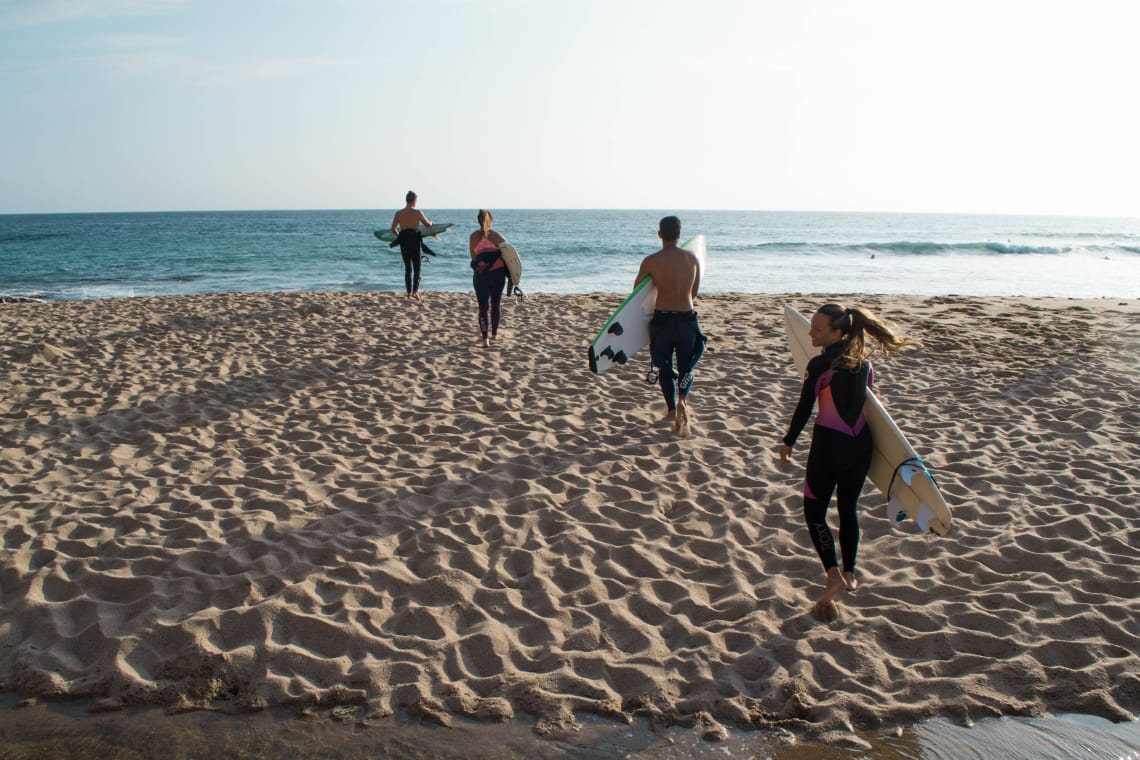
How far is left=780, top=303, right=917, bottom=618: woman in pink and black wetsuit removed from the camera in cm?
307

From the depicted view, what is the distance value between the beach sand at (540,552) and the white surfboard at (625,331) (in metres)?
0.52

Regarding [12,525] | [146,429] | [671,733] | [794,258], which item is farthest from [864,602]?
[794,258]

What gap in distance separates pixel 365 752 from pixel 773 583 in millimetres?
2030

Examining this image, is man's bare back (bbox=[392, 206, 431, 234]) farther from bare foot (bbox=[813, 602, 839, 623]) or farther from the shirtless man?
bare foot (bbox=[813, 602, 839, 623])

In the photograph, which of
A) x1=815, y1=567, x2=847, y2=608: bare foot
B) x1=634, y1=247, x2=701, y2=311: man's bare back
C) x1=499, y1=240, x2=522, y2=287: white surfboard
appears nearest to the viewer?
x1=815, y1=567, x2=847, y2=608: bare foot

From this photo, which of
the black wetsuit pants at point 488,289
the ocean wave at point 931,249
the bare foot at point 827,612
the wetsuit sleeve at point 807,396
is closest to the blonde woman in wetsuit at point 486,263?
the black wetsuit pants at point 488,289

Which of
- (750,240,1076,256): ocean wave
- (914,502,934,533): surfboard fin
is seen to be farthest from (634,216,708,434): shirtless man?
(750,240,1076,256): ocean wave

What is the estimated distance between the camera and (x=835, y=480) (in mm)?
3170

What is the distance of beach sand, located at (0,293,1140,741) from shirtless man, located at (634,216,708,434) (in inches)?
15.6

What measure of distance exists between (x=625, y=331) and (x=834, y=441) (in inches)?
114

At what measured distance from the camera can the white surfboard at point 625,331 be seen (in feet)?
18.8

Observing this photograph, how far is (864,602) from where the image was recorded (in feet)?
11.3

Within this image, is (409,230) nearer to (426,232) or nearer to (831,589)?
(426,232)

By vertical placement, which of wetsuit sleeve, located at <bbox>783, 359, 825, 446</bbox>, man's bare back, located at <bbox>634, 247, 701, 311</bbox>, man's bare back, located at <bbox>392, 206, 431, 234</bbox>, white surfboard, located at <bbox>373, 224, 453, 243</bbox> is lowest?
wetsuit sleeve, located at <bbox>783, 359, 825, 446</bbox>
